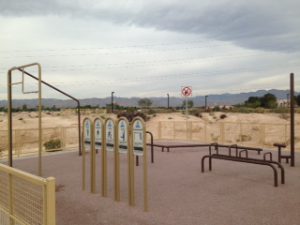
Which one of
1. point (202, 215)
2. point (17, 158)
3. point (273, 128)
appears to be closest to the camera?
point (202, 215)

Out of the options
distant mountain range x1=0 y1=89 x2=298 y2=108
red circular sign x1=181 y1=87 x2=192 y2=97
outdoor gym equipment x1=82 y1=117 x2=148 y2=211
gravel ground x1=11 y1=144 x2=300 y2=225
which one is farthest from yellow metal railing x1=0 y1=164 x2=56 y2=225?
distant mountain range x1=0 y1=89 x2=298 y2=108

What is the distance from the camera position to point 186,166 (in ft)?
36.4

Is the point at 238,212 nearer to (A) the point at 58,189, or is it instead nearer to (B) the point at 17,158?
(A) the point at 58,189

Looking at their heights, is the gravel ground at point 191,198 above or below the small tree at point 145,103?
below

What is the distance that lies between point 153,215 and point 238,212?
1.47m

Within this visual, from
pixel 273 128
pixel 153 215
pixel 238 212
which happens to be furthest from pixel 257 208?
pixel 273 128

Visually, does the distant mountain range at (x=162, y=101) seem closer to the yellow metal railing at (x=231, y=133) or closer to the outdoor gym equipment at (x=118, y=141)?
the yellow metal railing at (x=231, y=133)

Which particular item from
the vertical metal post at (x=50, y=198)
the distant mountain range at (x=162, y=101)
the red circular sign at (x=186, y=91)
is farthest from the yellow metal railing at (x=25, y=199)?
the distant mountain range at (x=162, y=101)

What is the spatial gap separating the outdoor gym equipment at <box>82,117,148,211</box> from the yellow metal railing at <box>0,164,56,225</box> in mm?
2398

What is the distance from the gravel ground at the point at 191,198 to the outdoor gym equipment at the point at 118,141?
33cm

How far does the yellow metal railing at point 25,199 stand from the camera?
3617 millimetres

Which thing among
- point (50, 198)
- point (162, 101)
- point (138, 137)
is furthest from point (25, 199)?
point (162, 101)

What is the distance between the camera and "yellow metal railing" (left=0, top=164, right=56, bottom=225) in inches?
142

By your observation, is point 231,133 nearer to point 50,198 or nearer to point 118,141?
point 118,141
